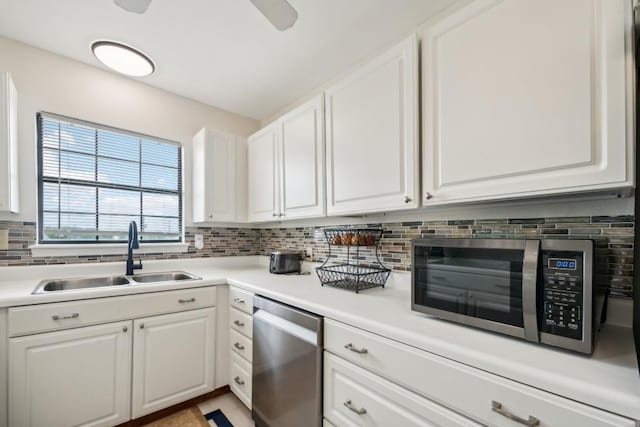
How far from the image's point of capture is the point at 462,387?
84 centimetres

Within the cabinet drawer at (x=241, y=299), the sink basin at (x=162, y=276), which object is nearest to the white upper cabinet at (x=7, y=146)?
the sink basin at (x=162, y=276)

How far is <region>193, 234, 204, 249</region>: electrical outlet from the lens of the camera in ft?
8.62

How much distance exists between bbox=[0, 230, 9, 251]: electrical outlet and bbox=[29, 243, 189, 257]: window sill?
0.37ft

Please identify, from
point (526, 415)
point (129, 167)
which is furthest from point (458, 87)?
point (129, 167)

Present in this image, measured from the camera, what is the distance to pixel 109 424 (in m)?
1.63

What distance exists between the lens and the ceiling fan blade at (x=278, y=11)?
4.05 ft

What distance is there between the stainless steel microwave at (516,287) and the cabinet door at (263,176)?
1381 millimetres

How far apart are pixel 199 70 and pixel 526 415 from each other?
8.44ft

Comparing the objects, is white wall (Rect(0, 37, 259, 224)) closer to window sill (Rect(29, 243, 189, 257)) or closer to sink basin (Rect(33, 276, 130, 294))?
window sill (Rect(29, 243, 189, 257))

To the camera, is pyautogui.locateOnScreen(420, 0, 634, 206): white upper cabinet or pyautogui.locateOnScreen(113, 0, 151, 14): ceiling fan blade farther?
pyautogui.locateOnScreen(113, 0, 151, 14): ceiling fan blade

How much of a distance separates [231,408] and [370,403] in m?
1.27

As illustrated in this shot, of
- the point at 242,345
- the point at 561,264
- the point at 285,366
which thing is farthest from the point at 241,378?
the point at 561,264

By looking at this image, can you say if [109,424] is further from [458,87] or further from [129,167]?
[458,87]

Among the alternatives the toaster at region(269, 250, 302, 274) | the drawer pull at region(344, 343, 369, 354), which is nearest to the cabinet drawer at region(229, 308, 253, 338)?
the toaster at region(269, 250, 302, 274)
